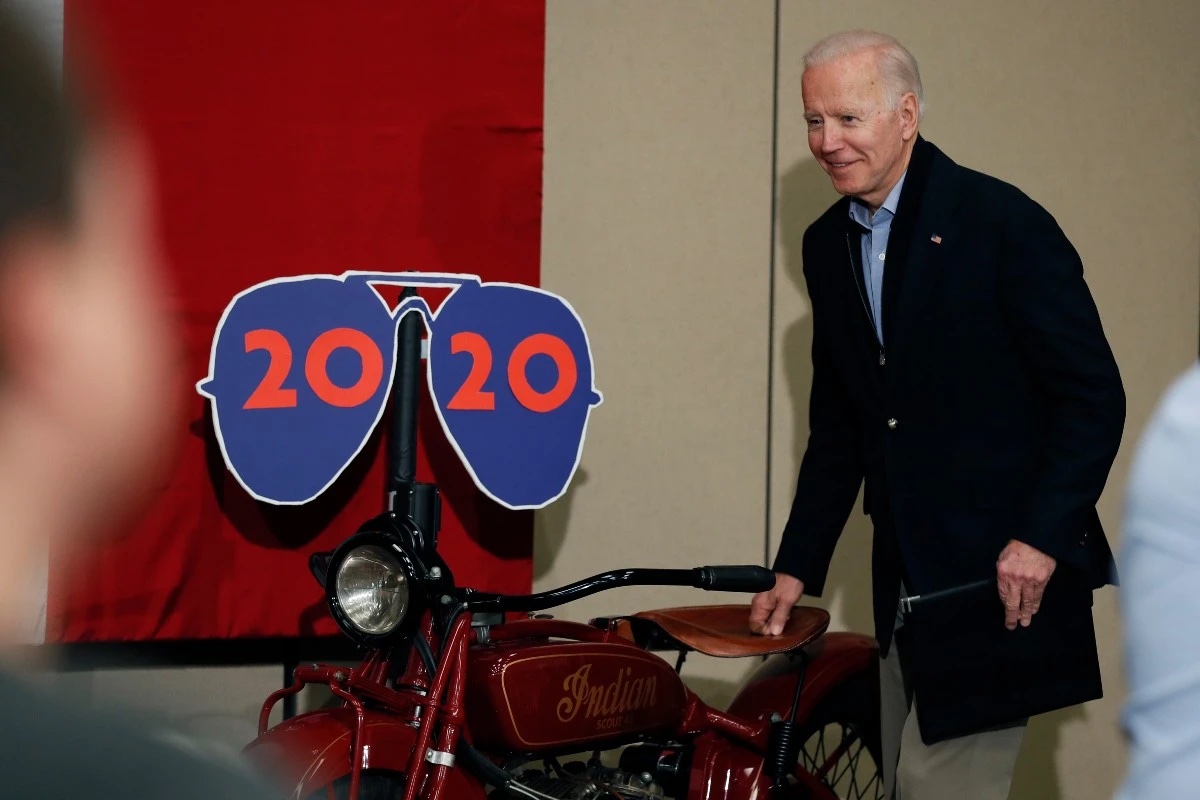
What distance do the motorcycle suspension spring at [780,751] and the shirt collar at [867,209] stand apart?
919mm

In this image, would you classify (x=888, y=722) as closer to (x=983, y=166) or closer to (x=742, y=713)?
(x=742, y=713)

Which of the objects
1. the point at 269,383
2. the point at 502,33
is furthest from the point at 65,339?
the point at 502,33

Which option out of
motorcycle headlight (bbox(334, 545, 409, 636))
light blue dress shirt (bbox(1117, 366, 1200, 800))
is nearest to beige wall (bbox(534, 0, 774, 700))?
motorcycle headlight (bbox(334, 545, 409, 636))

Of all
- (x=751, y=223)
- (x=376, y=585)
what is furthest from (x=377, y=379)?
(x=751, y=223)

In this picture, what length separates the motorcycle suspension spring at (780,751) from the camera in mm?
2486

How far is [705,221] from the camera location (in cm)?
342

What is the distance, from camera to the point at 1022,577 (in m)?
2.20

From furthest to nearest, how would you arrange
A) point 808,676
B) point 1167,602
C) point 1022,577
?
point 808,676
point 1022,577
point 1167,602

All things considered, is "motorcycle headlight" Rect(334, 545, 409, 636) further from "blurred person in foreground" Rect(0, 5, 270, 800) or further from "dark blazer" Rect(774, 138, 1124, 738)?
"blurred person in foreground" Rect(0, 5, 270, 800)

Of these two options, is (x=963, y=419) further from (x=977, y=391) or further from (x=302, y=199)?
(x=302, y=199)

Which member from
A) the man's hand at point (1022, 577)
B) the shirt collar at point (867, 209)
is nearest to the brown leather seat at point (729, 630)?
the man's hand at point (1022, 577)

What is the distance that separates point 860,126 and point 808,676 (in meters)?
1.05

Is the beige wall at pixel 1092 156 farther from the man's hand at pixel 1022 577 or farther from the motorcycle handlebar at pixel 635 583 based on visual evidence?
the motorcycle handlebar at pixel 635 583

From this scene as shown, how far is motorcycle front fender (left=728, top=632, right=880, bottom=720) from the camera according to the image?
2.64 m
